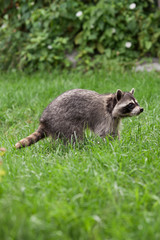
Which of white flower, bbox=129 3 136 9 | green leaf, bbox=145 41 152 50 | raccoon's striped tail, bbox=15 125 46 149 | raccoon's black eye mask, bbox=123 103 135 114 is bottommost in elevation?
green leaf, bbox=145 41 152 50

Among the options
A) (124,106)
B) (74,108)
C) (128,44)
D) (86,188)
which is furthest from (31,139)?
(128,44)

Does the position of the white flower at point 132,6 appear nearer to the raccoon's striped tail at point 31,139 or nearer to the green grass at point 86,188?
the green grass at point 86,188

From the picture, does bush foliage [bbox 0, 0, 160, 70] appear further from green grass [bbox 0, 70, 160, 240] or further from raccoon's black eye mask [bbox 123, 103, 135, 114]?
raccoon's black eye mask [bbox 123, 103, 135, 114]

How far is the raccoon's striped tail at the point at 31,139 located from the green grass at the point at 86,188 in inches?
3.1

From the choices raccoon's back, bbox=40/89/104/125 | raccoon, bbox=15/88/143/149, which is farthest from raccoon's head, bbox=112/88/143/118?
raccoon's back, bbox=40/89/104/125

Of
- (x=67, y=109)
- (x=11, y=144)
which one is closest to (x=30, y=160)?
(x=11, y=144)

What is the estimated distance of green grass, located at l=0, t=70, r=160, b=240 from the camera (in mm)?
2070

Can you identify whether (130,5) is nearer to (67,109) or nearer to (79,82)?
(79,82)

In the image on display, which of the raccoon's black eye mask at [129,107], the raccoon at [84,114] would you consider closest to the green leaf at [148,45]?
the raccoon at [84,114]

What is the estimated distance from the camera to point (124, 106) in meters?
3.88

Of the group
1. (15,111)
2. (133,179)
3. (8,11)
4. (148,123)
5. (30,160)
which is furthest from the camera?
(8,11)

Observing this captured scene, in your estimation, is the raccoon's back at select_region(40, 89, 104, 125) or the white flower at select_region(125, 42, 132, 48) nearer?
the raccoon's back at select_region(40, 89, 104, 125)

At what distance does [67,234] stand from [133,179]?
2.88ft

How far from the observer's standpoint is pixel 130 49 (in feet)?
24.2
